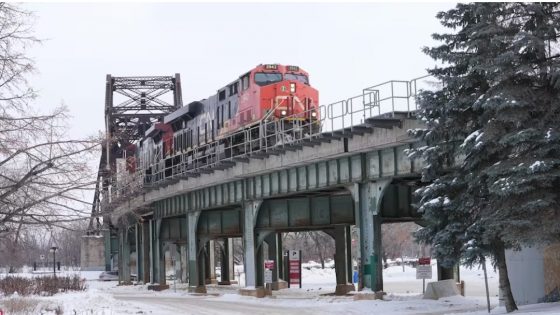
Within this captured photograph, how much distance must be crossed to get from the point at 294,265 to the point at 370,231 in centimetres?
1913

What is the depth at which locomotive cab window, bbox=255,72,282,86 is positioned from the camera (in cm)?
3997

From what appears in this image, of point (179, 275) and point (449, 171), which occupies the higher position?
point (449, 171)

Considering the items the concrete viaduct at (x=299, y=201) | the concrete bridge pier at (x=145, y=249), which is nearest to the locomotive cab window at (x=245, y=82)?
the concrete viaduct at (x=299, y=201)

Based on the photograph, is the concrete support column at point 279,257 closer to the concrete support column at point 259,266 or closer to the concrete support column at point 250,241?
the concrete support column at point 250,241

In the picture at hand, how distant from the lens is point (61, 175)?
14133mm

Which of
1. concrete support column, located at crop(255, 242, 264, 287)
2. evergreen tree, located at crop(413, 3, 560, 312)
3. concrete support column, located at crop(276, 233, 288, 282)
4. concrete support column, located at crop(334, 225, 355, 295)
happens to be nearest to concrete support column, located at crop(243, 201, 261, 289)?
concrete support column, located at crop(255, 242, 264, 287)

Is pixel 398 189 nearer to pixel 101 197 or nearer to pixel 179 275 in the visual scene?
pixel 101 197

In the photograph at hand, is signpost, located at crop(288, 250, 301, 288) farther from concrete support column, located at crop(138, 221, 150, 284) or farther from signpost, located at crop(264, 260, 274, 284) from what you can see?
concrete support column, located at crop(138, 221, 150, 284)

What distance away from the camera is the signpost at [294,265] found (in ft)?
158

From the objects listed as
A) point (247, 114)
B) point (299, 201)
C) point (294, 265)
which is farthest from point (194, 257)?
point (247, 114)

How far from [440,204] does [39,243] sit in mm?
11336

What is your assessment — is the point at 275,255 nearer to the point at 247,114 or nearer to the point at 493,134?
the point at 247,114

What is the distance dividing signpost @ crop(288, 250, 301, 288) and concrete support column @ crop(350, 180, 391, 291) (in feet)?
56.3

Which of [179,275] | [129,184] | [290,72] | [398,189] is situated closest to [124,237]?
[179,275]
